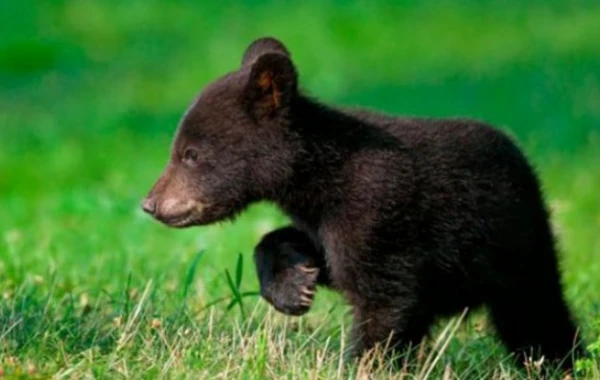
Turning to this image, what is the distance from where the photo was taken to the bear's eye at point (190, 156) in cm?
834

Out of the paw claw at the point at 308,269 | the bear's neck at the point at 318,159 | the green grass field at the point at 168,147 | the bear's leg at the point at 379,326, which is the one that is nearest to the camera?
the green grass field at the point at 168,147

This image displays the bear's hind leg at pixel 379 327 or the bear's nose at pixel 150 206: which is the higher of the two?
the bear's nose at pixel 150 206

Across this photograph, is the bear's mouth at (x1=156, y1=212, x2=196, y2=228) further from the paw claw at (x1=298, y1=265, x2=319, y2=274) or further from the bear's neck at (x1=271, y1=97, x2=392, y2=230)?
the paw claw at (x1=298, y1=265, x2=319, y2=274)

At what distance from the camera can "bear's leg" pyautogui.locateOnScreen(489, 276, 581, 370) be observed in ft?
28.2

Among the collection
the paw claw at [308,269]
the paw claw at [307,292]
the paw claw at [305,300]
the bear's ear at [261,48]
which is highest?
the bear's ear at [261,48]

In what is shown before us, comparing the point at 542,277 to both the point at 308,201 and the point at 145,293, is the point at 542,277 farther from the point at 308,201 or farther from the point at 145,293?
the point at 145,293

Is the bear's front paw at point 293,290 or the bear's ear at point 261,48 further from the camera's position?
the bear's ear at point 261,48

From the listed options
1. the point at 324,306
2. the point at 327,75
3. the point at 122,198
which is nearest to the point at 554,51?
the point at 327,75

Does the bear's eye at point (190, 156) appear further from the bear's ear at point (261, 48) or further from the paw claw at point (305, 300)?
the paw claw at point (305, 300)

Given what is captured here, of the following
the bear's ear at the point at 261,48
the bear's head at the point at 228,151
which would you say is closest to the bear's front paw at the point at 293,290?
the bear's head at the point at 228,151

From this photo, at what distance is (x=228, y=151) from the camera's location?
8289 millimetres

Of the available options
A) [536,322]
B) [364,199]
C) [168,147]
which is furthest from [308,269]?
[168,147]

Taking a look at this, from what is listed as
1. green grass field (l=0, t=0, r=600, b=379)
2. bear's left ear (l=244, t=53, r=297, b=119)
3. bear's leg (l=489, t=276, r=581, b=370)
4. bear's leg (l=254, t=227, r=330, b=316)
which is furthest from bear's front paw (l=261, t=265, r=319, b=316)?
bear's leg (l=489, t=276, r=581, b=370)

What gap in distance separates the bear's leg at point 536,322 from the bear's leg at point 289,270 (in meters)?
0.95
